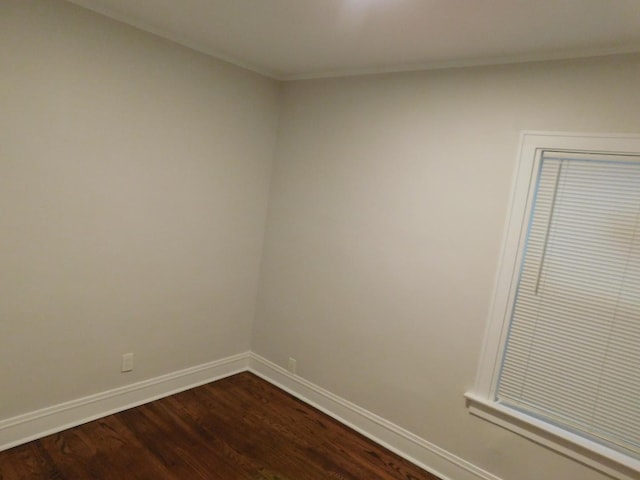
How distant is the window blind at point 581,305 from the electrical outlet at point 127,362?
2.33m

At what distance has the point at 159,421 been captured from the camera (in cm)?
256

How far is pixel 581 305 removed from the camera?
1961mm

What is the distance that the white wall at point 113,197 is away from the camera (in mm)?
2033

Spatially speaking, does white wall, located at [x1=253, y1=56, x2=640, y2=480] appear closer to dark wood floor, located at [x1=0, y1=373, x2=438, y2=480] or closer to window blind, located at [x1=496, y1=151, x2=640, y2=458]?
window blind, located at [x1=496, y1=151, x2=640, y2=458]

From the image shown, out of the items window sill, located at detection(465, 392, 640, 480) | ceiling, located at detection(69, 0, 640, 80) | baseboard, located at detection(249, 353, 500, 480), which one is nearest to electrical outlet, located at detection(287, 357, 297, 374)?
baseboard, located at detection(249, 353, 500, 480)

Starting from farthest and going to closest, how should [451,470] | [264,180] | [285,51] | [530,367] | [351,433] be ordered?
[264,180]
[351,433]
[285,51]
[451,470]
[530,367]

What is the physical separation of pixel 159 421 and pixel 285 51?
2494 mm

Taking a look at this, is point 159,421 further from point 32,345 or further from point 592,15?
point 592,15

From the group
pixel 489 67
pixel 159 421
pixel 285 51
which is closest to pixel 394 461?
pixel 159 421

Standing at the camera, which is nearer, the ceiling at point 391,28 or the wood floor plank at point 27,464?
the ceiling at point 391,28

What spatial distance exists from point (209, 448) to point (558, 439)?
1899 mm

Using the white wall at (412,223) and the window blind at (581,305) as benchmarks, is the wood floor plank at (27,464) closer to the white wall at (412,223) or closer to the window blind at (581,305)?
the white wall at (412,223)

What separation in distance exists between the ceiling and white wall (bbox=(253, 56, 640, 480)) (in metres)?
0.11

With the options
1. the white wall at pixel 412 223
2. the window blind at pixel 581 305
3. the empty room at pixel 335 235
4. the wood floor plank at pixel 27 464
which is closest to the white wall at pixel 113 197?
the empty room at pixel 335 235
